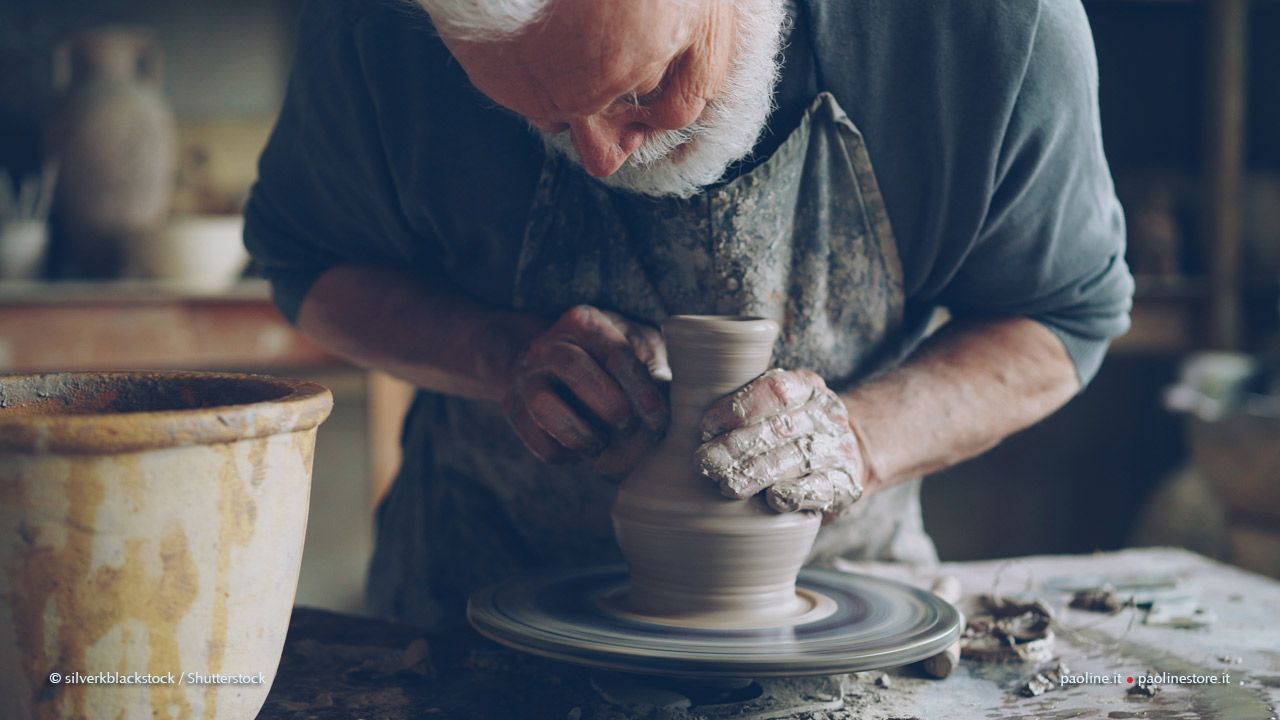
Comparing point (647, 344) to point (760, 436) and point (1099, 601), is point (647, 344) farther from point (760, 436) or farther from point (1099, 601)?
point (1099, 601)

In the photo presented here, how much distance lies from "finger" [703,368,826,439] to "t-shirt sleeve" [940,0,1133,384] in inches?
17.6

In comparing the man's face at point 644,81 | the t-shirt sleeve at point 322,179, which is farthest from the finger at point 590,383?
the t-shirt sleeve at point 322,179

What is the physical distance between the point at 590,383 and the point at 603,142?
27cm

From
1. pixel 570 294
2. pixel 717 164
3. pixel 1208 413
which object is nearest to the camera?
pixel 717 164

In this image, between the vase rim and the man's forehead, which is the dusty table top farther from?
the man's forehead

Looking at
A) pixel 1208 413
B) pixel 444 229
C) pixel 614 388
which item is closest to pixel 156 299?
pixel 444 229

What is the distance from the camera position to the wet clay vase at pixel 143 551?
0.87 meters

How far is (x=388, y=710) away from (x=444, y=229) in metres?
0.71

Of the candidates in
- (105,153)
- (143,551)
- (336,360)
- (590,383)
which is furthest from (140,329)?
(143,551)

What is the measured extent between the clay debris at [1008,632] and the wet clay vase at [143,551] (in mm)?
776

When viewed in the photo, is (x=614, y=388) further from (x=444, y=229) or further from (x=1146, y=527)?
(x=1146, y=527)

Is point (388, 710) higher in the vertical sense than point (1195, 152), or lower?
lower

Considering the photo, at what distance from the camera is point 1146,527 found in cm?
367

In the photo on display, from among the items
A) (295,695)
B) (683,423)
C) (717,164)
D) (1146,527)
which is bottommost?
(1146,527)
